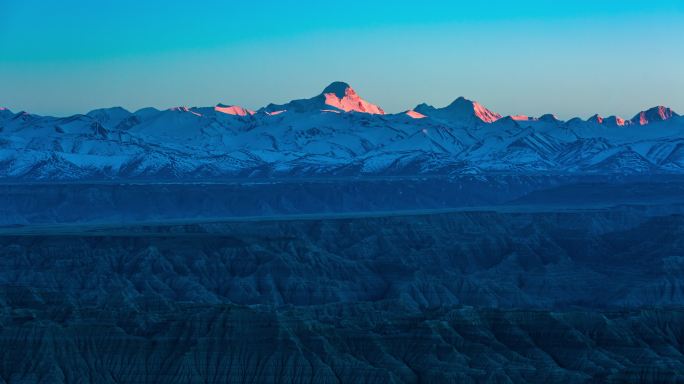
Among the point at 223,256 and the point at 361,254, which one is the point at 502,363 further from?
the point at 361,254

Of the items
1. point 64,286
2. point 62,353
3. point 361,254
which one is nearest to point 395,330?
point 62,353

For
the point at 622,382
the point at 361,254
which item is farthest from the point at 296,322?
the point at 361,254

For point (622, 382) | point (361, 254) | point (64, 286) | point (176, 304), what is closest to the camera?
point (622, 382)

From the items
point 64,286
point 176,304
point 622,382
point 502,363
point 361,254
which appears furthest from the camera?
point 361,254

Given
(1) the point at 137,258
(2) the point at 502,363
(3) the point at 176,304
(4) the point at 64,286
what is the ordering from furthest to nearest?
(1) the point at 137,258 → (4) the point at 64,286 → (3) the point at 176,304 → (2) the point at 502,363

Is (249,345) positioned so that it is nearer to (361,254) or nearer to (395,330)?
(395,330)

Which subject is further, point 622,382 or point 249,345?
point 249,345

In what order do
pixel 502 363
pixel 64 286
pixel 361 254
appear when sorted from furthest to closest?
pixel 361 254 → pixel 64 286 → pixel 502 363
